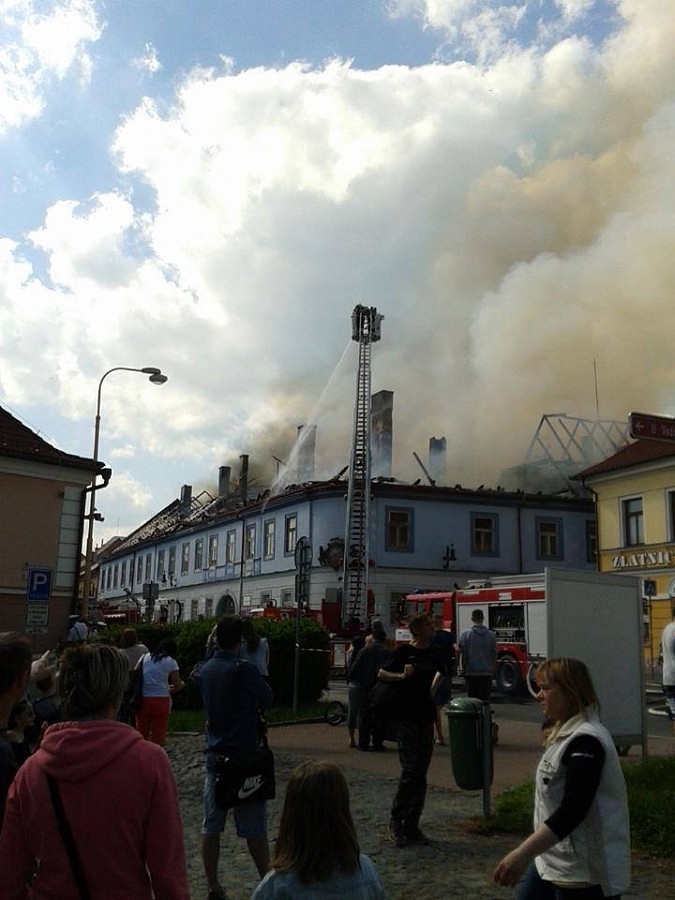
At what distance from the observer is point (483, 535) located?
43188 mm

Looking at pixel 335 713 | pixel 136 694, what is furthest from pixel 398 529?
pixel 136 694

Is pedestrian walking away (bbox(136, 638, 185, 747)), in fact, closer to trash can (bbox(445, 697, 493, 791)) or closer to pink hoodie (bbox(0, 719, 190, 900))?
trash can (bbox(445, 697, 493, 791))

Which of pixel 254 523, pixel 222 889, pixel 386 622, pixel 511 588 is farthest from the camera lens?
pixel 254 523

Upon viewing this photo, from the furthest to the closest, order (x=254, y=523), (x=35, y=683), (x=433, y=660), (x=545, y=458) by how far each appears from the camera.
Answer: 1. (x=545, y=458)
2. (x=254, y=523)
3. (x=433, y=660)
4. (x=35, y=683)

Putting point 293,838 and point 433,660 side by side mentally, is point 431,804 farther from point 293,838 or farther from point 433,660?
point 293,838

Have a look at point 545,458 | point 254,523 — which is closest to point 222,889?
point 254,523

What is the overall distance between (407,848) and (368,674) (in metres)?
5.76

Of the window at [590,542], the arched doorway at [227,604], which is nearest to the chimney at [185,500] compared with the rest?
the window at [590,542]

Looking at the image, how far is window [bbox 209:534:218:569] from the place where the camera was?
167 ft

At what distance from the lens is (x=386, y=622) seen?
4072cm

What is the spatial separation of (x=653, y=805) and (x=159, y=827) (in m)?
6.01

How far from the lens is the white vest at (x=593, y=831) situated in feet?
11.2

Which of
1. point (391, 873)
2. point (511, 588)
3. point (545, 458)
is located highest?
point (545, 458)

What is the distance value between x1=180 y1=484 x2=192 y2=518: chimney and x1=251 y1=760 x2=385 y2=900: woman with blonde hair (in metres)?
68.9
